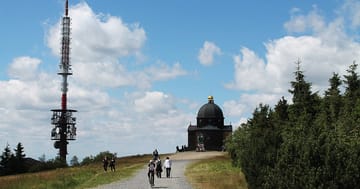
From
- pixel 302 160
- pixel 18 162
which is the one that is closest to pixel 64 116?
pixel 18 162

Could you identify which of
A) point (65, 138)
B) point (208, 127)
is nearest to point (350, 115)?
point (208, 127)

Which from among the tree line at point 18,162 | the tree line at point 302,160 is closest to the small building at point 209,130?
the tree line at point 18,162

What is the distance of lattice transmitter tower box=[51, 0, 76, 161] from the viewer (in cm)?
10306

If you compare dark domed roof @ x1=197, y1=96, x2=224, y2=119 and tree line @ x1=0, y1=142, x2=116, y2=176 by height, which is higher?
dark domed roof @ x1=197, y1=96, x2=224, y2=119

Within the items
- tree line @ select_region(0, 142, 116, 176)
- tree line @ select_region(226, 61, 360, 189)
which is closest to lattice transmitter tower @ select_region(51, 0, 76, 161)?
tree line @ select_region(0, 142, 116, 176)

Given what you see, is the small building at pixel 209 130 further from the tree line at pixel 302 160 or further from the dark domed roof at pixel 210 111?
the tree line at pixel 302 160

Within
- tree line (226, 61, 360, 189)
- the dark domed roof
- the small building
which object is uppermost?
the dark domed roof

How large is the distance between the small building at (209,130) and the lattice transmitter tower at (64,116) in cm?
2255

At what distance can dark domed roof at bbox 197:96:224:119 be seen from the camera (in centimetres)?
9888

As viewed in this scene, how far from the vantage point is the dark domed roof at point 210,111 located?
98.9 m

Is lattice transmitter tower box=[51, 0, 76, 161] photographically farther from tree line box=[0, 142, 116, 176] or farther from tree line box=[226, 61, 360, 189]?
tree line box=[226, 61, 360, 189]

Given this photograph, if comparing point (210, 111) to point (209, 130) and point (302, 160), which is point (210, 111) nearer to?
point (209, 130)

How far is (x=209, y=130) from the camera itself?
318 feet

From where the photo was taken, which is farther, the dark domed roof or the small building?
the dark domed roof
